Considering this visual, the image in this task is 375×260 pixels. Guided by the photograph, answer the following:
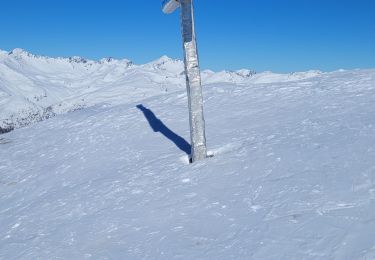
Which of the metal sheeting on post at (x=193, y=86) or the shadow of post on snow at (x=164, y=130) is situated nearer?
the metal sheeting on post at (x=193, y=86)

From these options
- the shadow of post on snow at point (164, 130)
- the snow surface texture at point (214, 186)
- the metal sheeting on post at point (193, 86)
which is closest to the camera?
the snow surface texture at point (214, 186)

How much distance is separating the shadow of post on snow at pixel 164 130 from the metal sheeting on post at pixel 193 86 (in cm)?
88

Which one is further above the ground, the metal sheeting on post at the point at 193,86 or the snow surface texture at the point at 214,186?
the metal sheeting on post at the point at 193,86

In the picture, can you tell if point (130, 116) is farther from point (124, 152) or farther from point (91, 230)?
point (91, 230)

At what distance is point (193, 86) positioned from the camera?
27.5 feet

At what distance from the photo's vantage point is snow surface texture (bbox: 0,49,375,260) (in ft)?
16.5

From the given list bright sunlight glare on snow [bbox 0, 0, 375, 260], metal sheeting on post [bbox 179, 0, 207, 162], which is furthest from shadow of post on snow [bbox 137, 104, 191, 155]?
metal sheeting on post [bbox 179, 0, 207, 162]

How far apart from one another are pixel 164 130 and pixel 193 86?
10.6ft

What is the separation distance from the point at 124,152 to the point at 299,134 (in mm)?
4149

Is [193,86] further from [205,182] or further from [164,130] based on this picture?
[164,130]

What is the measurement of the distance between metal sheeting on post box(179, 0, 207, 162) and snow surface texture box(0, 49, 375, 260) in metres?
0.37

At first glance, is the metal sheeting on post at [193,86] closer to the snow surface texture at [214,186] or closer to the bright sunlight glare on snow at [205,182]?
the bright sunlight glare on snow at [205,182]

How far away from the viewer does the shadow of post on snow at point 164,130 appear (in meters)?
9.81

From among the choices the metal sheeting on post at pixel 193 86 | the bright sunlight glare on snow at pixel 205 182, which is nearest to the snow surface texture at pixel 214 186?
the bright sunlight glare on snow at pixel 205 182
